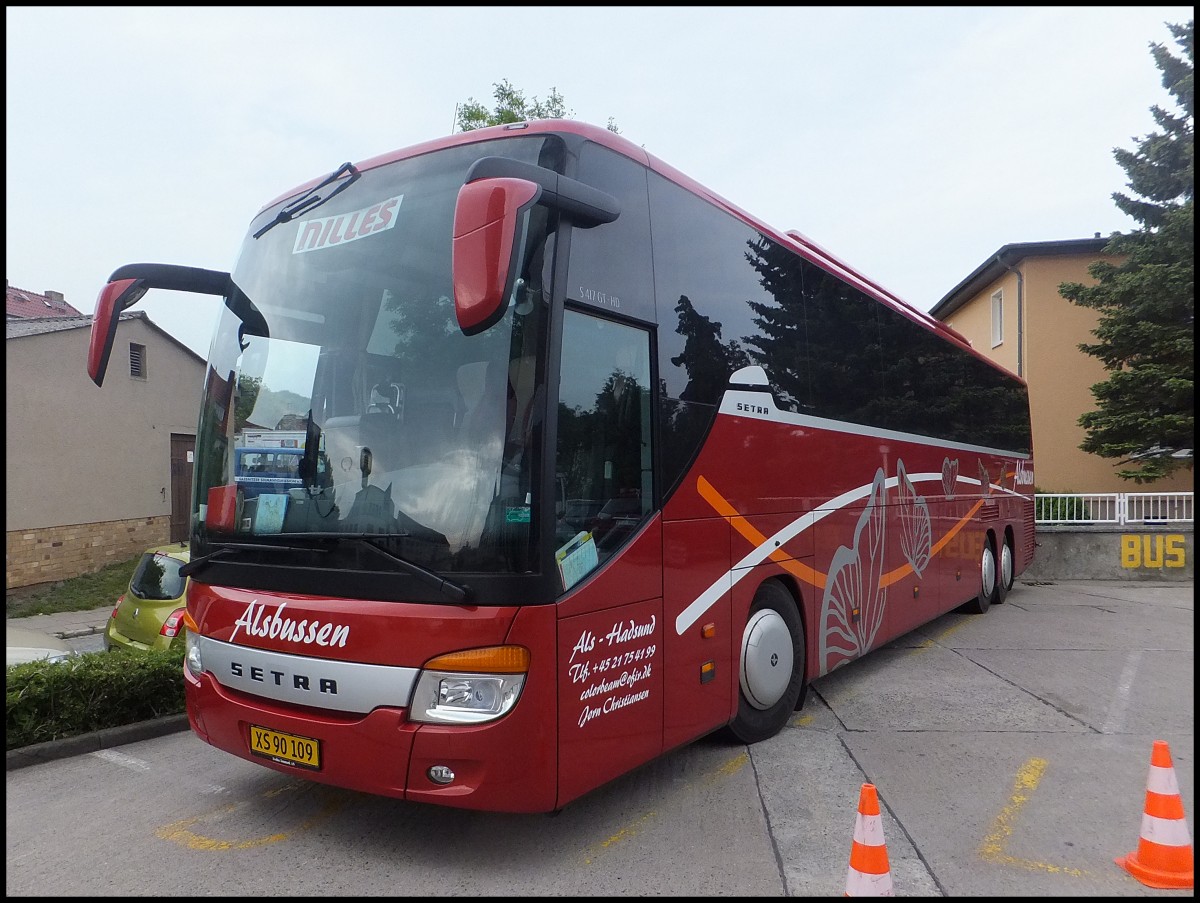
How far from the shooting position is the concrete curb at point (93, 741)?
16.8 ft

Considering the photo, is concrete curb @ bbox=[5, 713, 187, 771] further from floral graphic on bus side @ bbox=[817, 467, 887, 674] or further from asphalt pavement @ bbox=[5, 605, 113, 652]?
asphalt pavement @ bbox=[5, 605, 113, 652]

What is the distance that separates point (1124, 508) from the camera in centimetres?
1534

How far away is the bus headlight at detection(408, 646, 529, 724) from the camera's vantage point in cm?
333

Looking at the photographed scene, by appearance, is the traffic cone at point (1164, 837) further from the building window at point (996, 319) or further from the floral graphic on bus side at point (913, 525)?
the building window at point (996, 319)

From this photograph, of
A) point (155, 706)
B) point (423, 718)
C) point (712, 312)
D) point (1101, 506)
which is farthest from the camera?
point (1101, 506)

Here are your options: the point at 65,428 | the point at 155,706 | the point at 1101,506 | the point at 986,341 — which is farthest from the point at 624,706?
the point at 986,341

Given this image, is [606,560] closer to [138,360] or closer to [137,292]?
[137,292]

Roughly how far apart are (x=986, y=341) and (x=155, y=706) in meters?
24.0

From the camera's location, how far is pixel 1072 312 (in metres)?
20.2

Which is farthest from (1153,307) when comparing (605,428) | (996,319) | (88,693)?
(88,693)

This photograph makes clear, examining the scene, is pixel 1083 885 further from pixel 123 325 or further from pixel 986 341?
pixel 986 341

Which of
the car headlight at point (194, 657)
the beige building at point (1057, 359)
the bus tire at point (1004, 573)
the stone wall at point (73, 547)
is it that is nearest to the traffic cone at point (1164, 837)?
the car headlight at point (194, 657)

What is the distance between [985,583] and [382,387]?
33.0 ft

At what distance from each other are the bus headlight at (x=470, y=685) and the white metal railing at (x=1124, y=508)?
49.8 feet
